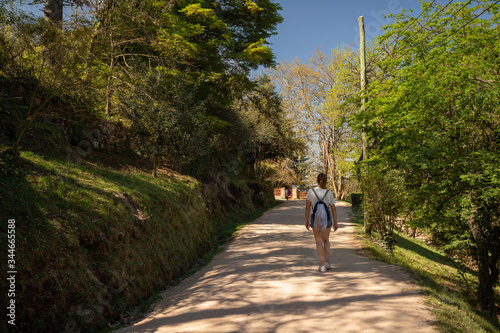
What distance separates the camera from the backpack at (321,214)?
6168 millimetres

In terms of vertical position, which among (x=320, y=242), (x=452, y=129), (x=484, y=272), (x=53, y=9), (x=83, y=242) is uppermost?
(x=53, y=9)

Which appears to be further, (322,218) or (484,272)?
(484,272)

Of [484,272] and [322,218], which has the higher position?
[322,218]

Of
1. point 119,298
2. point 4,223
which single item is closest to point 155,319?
point 119,298

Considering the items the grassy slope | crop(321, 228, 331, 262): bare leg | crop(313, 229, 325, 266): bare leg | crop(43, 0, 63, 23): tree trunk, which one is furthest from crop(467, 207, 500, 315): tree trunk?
crop(43, 0, 63, 23): tree trunk

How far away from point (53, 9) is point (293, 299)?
13444mm

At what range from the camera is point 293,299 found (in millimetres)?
4777

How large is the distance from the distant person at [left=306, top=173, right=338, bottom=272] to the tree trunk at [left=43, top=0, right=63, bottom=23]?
11.7 m

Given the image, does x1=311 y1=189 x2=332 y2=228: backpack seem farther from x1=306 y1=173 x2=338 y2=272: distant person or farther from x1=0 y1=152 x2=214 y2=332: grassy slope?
x1=0 y1=152 x2=214 y2=332: grassy slope

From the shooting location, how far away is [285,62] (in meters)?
36.3

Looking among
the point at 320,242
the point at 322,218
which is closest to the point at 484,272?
the point at 320,242

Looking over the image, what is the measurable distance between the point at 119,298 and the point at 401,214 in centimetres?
986

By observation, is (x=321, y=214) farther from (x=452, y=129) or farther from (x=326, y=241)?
(x=452, y=129)

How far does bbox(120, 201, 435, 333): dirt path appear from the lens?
12.9 ft
